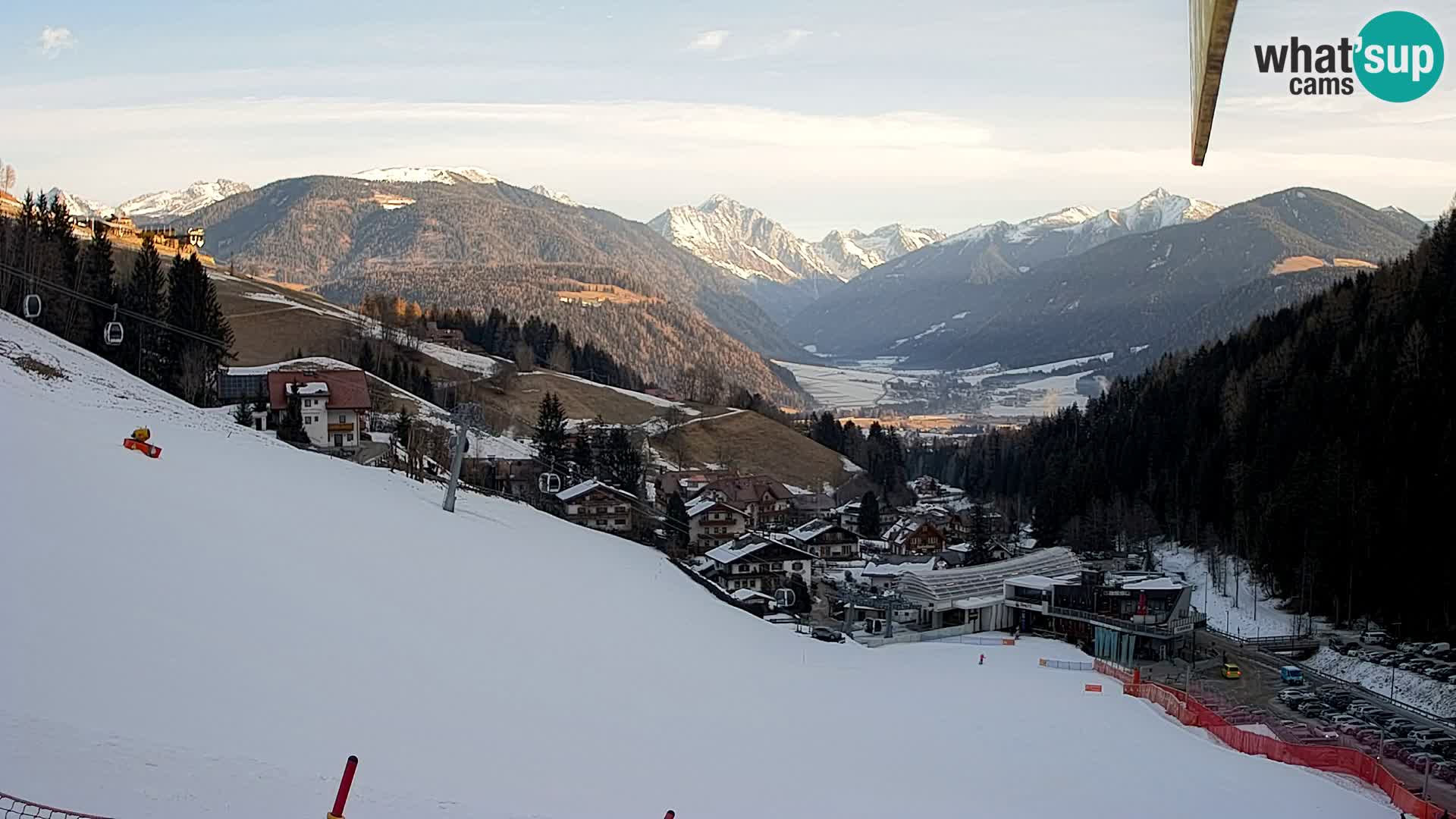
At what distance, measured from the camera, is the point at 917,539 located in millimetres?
58094

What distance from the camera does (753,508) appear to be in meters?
62.3

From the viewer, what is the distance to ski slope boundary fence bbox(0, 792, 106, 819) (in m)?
6.38

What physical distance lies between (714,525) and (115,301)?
1080 inches

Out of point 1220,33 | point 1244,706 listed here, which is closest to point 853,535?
point 1244,706

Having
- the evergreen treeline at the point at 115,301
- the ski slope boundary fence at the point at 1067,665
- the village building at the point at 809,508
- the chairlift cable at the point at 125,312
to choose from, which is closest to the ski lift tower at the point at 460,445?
the ski slope boundary fence at the point at 1067,665

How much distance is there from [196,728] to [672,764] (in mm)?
4853

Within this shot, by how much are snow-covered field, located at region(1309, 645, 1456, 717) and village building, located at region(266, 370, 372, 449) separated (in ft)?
106

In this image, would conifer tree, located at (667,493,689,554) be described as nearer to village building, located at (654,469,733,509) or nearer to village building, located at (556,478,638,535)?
village building, located at (556,478,638,535)

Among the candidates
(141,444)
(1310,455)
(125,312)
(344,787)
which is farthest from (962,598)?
(344,787)

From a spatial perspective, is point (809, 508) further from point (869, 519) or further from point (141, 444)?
point (141, 444)

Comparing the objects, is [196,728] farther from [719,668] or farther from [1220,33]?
[719,668]

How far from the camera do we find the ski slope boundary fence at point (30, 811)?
20.9 ft

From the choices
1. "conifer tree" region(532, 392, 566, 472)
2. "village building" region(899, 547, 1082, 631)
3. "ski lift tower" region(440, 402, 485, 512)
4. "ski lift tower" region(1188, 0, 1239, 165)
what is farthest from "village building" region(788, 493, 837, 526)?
"ski lift tower" region(1188, 0, 1239, 165)

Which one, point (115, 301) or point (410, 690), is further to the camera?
point (115, 301)
